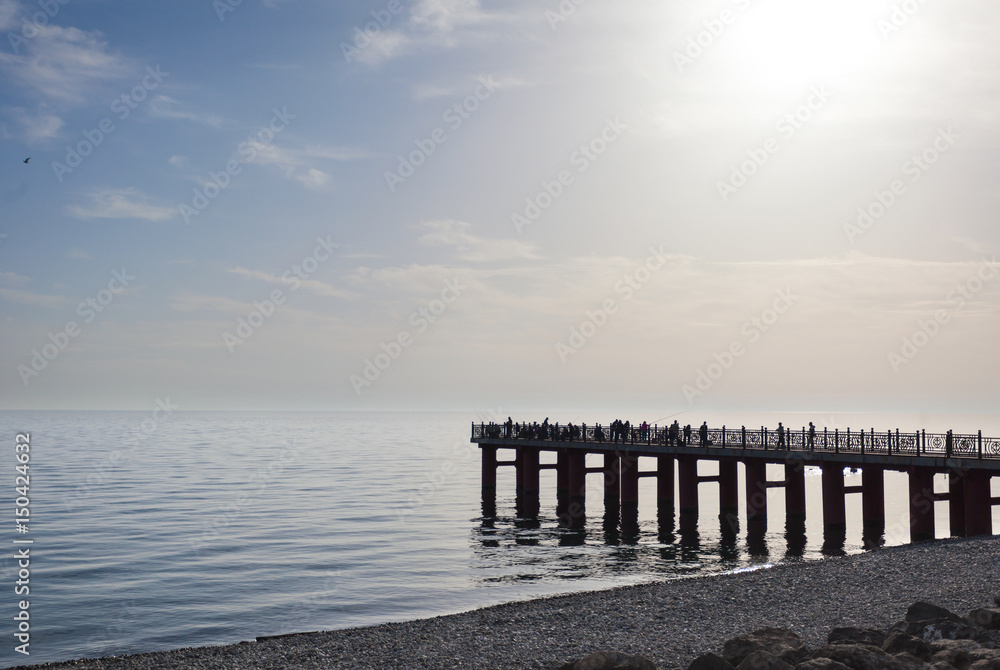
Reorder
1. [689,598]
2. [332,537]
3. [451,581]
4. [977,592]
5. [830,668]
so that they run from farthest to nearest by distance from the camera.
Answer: [332,537]
[451,581]
[689,598]
[977,592]
[830,668]

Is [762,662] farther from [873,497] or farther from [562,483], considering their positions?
[562,483]

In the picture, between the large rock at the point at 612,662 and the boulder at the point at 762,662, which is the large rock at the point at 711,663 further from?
the large rock at the point at 612,662

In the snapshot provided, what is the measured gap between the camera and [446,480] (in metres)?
70.9

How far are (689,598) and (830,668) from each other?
27.5 ft

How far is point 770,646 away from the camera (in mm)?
12500

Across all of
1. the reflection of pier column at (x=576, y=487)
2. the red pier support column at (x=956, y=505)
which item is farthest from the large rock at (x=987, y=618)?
the reflection of pier column at (x=576, y=487)

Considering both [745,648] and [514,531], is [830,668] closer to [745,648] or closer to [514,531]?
[745,648]

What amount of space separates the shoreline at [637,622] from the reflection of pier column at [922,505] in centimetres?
851

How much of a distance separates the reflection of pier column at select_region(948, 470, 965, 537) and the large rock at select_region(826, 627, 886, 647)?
1890 cm

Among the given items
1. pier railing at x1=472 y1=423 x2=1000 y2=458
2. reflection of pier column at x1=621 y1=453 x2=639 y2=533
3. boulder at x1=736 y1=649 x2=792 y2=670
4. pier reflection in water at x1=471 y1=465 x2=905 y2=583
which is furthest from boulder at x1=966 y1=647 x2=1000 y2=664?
reflection of pier column at x1=621 y1=453 x2=639 y2=533

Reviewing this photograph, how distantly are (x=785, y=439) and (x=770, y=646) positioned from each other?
83.2 feet

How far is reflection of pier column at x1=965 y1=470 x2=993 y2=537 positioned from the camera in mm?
27812

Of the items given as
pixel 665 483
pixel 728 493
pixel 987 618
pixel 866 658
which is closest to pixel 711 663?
pixel 866 658

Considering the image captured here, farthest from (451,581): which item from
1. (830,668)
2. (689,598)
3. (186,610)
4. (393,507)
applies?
(393,507)
